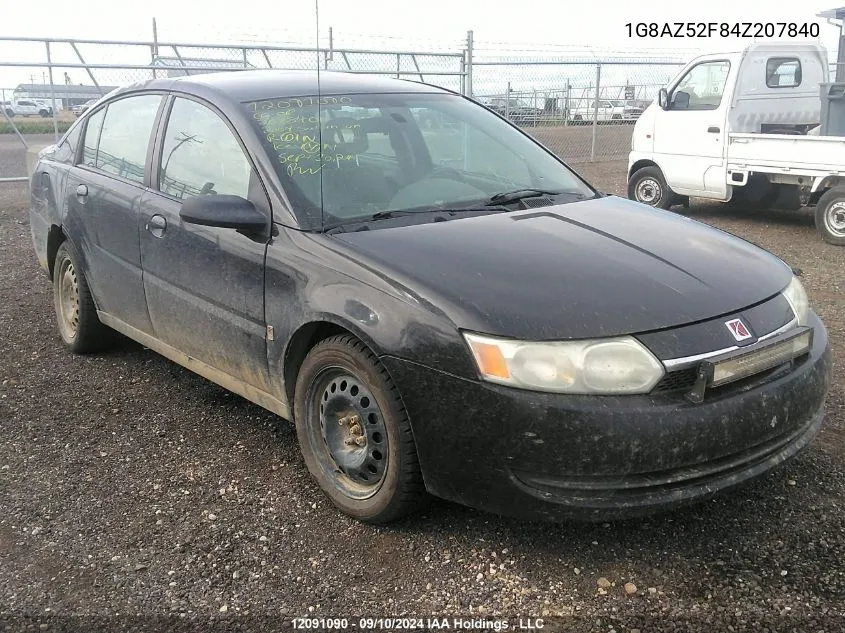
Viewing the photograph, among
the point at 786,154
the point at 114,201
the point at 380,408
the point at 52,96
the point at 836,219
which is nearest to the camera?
the point at 380,408

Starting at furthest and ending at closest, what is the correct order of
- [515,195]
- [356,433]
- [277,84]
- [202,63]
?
1. [202,63]
2. [277,84]
3. [515,195]
4. [356,433]

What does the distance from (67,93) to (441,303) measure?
436 inches

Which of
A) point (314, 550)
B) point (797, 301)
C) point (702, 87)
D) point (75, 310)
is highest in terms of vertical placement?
point (702, 87)

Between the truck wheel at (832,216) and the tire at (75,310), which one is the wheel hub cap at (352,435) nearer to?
the tire at (75,310)

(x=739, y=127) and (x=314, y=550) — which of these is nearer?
(x=314, y=550)

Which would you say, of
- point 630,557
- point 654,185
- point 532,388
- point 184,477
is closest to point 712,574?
point 630,557

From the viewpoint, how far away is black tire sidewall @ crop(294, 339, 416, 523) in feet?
9.34

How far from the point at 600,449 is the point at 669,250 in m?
0.99

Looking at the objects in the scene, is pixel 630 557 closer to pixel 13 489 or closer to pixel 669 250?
pixel 669 250

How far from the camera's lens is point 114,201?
4.32 meters

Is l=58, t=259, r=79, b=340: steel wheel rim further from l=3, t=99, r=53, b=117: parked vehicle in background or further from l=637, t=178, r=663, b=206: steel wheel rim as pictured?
l=3, t=99, r=53, b=117: parked vehicle in background

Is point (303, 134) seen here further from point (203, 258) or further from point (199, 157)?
point (203, 258)

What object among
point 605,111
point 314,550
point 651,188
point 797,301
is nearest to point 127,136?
point 314,550

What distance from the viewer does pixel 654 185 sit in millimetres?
10828
